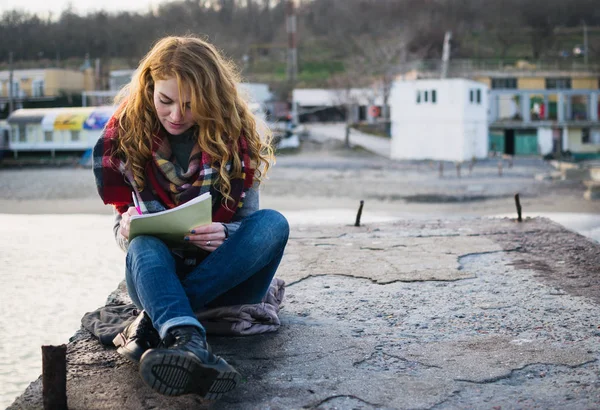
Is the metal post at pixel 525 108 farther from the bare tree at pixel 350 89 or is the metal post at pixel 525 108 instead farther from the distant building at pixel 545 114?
the bare tree at pixel 350 89

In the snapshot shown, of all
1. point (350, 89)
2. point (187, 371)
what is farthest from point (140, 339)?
point (350, 89)

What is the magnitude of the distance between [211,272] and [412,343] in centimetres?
60

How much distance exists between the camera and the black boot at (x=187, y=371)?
143 centimetres

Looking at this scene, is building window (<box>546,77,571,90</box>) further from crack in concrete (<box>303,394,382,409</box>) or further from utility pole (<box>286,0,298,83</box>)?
crack in concrete (<box>303,394,382,409</box>)

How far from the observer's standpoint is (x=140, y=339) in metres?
1.77

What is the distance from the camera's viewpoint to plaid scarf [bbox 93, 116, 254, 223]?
1.92m

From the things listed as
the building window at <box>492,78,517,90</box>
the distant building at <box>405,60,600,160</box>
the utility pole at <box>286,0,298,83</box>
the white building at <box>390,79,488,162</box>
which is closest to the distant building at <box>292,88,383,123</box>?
the utility pole at <box>286,0,298,83</box>

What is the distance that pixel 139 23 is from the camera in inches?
1444

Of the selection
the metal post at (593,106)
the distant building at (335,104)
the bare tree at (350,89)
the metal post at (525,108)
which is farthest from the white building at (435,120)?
the metal post at (593,106)

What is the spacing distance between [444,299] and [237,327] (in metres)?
0.87

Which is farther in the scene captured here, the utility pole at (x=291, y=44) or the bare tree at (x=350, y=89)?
the utility pole at (x=291, y=44)

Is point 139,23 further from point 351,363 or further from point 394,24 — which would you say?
point 351,363

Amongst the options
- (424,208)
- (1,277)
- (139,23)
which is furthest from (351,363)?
(139,23)

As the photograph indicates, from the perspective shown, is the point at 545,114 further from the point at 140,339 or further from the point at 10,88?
the point at 140,339
